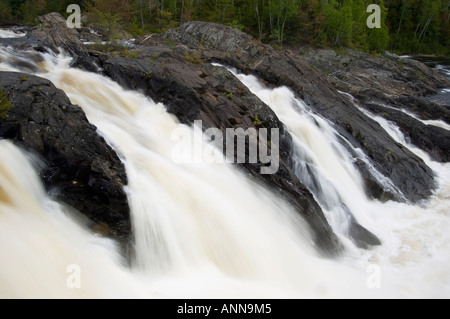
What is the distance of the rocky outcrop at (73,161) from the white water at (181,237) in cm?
34

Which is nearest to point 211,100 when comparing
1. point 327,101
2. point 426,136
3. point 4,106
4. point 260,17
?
point 4,106

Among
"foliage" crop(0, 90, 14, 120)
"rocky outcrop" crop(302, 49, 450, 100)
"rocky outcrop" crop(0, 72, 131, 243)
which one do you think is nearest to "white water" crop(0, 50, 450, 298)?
"rocky outcrop" crop(0, 72, 131, 243)

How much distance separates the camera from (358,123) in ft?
61.1

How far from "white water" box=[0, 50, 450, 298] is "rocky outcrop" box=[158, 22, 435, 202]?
2.14m

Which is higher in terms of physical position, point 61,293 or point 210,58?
point 210,58

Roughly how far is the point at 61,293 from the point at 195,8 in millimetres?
40870

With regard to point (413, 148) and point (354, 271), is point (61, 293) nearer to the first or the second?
point (354, 271)

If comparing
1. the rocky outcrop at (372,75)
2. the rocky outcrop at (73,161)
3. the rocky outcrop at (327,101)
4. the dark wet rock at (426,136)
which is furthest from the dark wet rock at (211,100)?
the rocky outcrop at (372,75)

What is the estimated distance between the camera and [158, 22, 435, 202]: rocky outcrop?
52.2 feet

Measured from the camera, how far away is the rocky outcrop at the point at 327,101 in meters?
15.9

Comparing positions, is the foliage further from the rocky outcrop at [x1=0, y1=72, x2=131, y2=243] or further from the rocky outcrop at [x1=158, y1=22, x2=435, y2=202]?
the rocky outcrop at [x1=158, y1=22, x2=435, y2=202]
